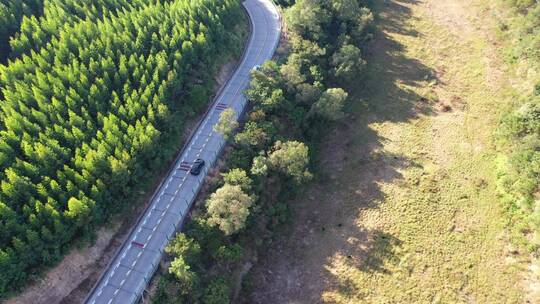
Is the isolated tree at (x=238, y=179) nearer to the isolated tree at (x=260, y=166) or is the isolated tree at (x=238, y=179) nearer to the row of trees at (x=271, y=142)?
the row of trees at (x=271, y=142)

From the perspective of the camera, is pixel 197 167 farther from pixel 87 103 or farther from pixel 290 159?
pixel 87 103

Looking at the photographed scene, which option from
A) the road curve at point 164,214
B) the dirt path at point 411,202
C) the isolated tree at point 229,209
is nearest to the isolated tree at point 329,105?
the dirt path at point 411,202

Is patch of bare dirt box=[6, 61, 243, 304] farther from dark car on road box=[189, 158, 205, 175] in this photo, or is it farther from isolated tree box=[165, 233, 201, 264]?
dark car on road box=[189, 158, 205, 175]

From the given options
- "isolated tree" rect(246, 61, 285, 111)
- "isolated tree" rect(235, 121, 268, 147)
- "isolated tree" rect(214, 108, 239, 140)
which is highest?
"isolated tree" rect(246, 61, 285, 111)

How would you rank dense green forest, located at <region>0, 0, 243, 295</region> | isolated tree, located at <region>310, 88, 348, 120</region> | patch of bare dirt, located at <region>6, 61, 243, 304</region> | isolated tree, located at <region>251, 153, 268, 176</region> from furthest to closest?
isolated tree, located at <region>310, 88, 348, 120</region> → isolated tree, located at <region>251, 153, 268, 176</region> → dense green forest, located at <region>0, 0, 243, 295</region> → patch of bare dirt, located at <region>6, 61, 243, 304</region>

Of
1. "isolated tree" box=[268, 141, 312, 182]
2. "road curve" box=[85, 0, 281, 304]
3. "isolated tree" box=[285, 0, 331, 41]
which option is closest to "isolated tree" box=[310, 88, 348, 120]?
"isolated tree" box=[268, 141, 312, 182]

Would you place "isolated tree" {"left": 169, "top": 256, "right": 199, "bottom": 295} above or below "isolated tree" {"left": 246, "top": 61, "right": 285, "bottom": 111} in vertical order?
below

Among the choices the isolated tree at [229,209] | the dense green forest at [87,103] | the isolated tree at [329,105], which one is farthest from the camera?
the isolated tree at [329,105]
